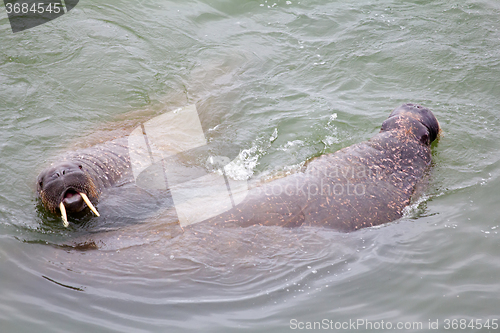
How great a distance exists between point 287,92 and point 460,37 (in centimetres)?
365

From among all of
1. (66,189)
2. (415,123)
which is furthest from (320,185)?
(66,189)

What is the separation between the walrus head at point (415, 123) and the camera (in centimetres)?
621

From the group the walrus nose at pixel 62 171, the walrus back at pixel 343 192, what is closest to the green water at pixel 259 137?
the walrus back at pixel 343 192

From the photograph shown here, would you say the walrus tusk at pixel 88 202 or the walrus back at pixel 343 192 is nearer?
the walrus tusk at pixel 88 202

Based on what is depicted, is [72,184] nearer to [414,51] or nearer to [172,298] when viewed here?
[172,298]

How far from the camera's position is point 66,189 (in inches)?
192

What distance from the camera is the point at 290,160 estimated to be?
680 cm

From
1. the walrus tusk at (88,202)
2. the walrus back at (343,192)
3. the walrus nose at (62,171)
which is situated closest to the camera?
the walrus tusk at (88,202)

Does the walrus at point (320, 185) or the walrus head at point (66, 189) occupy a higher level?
the walrus head at point (66, 189)

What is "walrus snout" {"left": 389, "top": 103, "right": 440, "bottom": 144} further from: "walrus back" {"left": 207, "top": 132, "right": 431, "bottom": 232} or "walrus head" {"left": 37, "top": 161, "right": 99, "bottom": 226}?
"walrus head" {"left": 37, "top": 161, "right": 99, "bottom": 226}

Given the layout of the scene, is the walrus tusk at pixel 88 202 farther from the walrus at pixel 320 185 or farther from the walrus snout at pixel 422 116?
the walrus snout at pixel 422 116

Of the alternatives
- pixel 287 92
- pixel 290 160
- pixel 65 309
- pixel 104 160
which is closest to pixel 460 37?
pixel 287 92

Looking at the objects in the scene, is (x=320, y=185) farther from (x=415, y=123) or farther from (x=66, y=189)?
(x=66, y=189)

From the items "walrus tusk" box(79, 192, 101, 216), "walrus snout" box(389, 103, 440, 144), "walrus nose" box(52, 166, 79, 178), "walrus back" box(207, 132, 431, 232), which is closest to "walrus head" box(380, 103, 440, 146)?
"walrus snout" box(389, 103, 440, 144)
